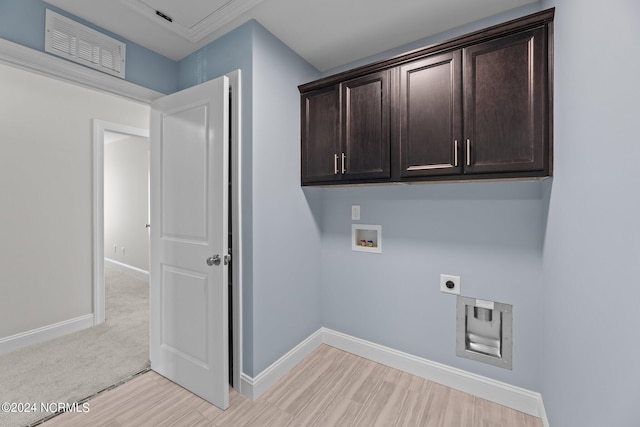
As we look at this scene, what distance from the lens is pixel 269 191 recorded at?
1.99 meters

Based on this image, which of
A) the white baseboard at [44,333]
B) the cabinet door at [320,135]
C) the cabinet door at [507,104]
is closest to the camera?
the cabinet door at [507,104]

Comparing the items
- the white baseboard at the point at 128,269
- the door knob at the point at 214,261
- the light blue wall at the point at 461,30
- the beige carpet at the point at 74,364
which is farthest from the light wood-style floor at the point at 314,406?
the white baseboard at the point at 128,269

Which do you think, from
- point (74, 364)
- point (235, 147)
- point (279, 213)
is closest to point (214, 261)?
point (279, 213)

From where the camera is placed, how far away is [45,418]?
165 centimetres

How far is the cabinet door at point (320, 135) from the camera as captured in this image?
209cm

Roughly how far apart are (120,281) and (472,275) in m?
5.07

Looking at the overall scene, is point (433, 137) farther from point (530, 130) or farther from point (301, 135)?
point (301, 135)

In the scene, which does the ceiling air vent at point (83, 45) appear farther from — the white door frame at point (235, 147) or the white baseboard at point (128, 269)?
the white baseboard at point (128, 269)

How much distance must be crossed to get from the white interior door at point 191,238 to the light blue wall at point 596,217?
1.72 metres

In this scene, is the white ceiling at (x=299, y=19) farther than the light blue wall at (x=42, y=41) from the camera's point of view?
Yes

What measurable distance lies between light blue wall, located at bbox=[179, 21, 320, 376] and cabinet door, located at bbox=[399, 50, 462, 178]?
0.88 m

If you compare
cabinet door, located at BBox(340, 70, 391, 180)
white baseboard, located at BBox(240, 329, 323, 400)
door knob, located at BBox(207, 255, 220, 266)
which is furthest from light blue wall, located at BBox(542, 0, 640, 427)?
door knob, located at BBox(207, 255, 220, 266)

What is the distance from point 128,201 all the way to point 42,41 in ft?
12.7

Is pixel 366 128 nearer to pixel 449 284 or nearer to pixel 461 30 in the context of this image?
pixel 461 30
